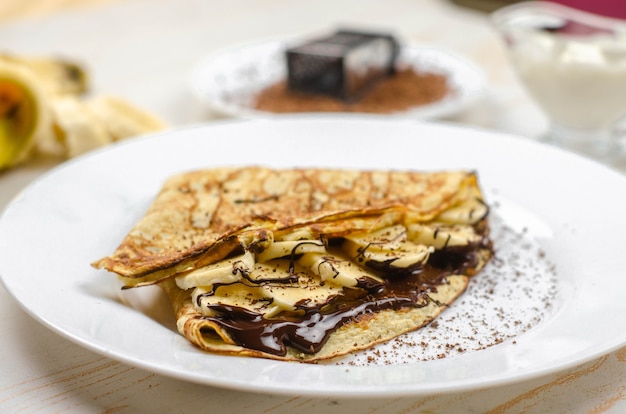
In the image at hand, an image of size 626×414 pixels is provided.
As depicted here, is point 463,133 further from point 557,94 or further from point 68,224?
point 68,224

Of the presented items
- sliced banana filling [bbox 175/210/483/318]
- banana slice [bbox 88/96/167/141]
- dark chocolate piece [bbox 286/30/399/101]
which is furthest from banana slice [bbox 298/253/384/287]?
dark chocolate piece [bbox 286/30/399/101]

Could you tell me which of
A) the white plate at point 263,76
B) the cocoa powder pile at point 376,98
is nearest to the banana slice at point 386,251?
the white plate at point 263,76

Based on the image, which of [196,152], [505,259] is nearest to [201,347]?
[505,259]

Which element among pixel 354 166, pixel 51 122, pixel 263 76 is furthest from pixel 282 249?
pixel 263 76

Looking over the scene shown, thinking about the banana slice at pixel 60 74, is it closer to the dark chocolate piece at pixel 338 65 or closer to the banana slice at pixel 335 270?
the dark chocolate piece at pixel 338 65

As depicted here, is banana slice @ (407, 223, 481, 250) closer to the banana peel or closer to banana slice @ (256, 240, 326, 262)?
banana slice @ (256, 240, 326, 262)

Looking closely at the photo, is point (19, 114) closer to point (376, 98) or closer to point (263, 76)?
point (263, 76)
